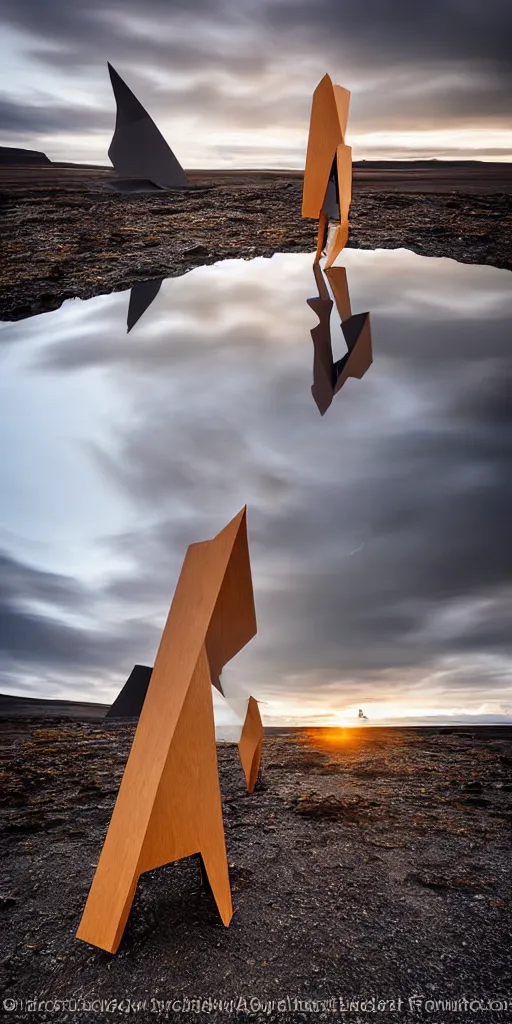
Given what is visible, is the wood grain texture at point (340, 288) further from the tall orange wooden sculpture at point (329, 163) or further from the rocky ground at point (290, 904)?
the rocky ground at point (290, 904)

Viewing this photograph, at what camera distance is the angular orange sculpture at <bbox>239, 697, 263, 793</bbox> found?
3.04m

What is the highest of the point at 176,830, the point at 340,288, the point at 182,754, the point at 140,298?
the point at 340,288

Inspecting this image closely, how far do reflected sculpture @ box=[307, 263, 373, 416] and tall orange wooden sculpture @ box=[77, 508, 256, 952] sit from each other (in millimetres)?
2548

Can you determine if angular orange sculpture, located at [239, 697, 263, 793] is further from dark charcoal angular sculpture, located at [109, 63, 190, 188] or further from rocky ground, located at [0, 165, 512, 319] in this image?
dark charcoal angular sculpture, located at [109, 63, 190, 188]

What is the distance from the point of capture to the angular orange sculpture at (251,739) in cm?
304

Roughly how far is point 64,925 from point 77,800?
119cm

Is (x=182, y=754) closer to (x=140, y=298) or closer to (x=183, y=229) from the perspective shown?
(x=140, y=298)

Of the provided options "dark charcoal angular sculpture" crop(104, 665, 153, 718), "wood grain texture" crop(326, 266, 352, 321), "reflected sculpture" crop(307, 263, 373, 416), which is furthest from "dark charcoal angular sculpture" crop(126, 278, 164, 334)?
"dark charcoal angular sculpture" crop(104, 665, 153, 718)

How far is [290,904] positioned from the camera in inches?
102

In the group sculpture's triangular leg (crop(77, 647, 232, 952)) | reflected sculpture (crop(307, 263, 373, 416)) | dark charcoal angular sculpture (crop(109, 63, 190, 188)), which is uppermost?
dark charcoal angular sculpture (crop(109, 63, 190, 188))

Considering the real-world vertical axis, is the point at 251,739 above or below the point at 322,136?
below

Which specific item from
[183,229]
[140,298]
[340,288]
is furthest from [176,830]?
[183,229]

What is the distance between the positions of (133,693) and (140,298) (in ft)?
15.7

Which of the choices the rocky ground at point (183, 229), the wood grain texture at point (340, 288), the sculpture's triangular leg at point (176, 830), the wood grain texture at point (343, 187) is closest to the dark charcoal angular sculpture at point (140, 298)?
the rocky ground at point (183, 229)
